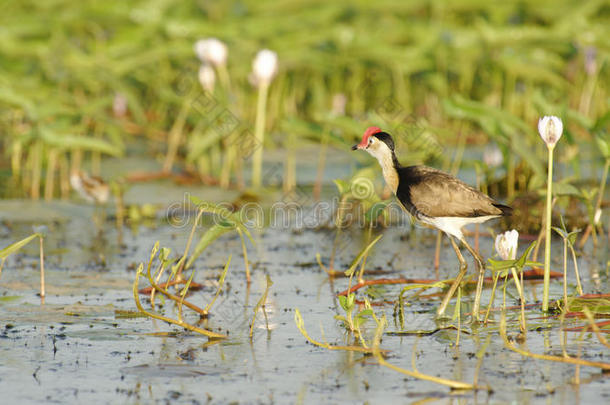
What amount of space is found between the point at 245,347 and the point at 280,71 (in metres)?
8.42

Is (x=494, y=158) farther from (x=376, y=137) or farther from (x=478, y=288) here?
(x=478, y=288)

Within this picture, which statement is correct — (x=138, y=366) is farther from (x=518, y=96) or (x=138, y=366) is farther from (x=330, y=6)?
(x=330, y=6)

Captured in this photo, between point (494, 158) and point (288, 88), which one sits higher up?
point (288, 88)

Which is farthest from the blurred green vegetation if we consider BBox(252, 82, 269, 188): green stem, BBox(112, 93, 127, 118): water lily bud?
BBox(252, 82, 269, 188): green stem

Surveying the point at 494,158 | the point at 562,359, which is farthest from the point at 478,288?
the point at 494,158

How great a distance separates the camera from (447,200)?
573 centimetres

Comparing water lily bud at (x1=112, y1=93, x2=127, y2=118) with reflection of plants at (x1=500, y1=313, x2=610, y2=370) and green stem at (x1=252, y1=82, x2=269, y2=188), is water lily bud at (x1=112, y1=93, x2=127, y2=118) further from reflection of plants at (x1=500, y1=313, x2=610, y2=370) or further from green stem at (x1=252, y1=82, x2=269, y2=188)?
reflection of plants at (x1=500, y1=313, x2=610, y2=370)

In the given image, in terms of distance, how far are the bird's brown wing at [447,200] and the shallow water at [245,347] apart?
1.86 feet

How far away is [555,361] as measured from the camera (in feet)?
15.3

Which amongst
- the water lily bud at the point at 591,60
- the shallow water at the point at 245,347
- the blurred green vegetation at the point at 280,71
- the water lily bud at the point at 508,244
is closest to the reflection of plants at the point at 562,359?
the shallow water at the point at 245,347

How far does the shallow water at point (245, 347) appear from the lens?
14.1 feet

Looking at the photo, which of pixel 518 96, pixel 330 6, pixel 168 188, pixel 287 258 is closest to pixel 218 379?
pixel 287 258

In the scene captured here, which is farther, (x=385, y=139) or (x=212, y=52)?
(x=212, y=52)
